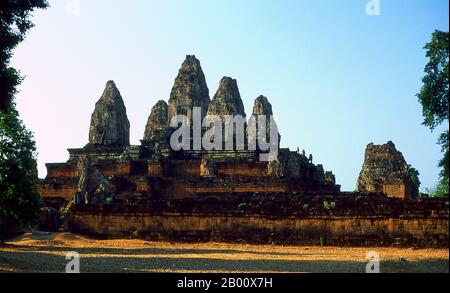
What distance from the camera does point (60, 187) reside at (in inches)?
1458

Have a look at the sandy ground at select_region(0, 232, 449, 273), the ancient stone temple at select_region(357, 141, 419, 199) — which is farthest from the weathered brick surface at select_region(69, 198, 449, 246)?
the ancient stone temple at select_region(357, 141, 419, 199)

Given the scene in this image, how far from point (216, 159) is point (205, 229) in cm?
1698

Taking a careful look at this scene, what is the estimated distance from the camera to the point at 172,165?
38.9 metres

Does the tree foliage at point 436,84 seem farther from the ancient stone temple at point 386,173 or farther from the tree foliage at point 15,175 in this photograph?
the ancient stone temple at point 386,173

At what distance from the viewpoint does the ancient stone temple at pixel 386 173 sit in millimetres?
35594

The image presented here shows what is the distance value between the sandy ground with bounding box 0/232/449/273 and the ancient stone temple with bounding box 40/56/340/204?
8006 millimetres

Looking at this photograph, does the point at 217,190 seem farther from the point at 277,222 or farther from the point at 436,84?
the point at 436,84

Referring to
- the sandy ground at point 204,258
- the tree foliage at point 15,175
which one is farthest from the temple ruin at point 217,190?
the tree foliage at point 15,175

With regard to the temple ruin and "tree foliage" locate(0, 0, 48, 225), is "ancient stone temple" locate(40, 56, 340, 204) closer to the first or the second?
the temple ruin

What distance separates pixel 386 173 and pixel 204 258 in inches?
923

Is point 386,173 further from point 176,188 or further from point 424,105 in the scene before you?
point 424,105

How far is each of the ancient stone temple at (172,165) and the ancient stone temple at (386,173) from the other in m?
2.26
